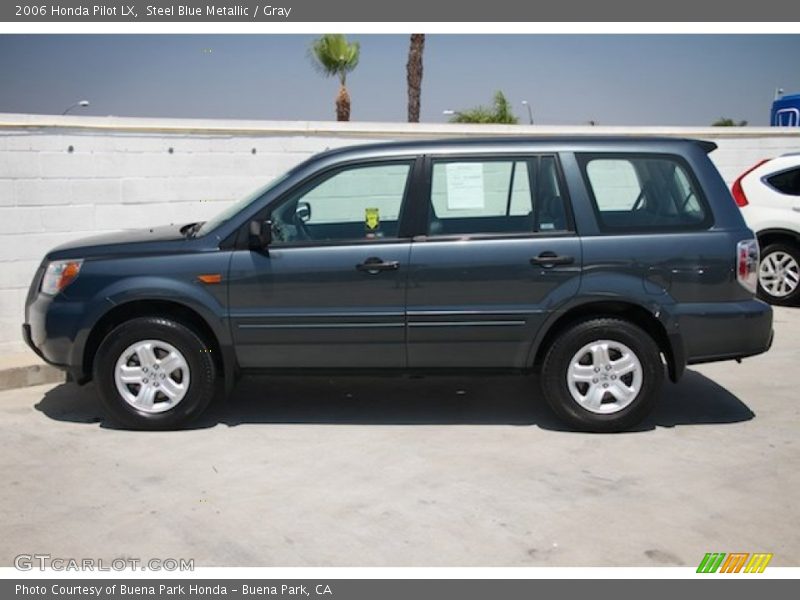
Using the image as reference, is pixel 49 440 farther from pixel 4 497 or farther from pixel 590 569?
pixel 590 569

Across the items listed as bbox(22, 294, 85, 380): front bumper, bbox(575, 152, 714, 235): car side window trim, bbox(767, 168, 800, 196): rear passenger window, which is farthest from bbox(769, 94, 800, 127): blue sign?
bbox(22, 294, 85, 380): front bumper

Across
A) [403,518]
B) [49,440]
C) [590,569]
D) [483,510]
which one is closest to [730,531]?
[590,569]

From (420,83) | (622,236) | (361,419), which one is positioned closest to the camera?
(622,236)

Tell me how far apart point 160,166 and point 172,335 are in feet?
10.3

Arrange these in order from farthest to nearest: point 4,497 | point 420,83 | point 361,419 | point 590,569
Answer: point 420,83
point 361,419
point 4,497
point 590,569

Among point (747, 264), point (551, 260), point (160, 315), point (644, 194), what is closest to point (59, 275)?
point (160, 315)

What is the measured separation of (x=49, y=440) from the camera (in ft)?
19.5

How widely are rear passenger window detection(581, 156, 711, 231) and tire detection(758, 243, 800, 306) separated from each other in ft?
15.4

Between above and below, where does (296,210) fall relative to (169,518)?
above

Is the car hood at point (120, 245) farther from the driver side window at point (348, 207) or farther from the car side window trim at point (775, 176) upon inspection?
the car side window trim at point (775, 176)

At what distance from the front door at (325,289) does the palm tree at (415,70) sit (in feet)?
54.2

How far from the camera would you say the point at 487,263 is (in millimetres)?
5840

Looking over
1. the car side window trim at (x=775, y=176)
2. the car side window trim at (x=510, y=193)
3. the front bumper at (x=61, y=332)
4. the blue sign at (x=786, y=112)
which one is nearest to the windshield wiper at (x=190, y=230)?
the front bumper at (x=61, y=332)

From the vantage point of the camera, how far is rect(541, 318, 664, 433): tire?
230 inches
